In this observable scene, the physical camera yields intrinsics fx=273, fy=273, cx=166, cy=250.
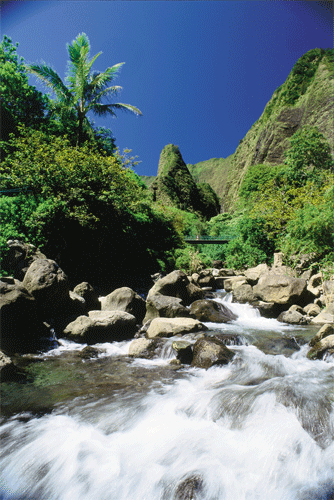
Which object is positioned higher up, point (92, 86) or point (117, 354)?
point (92, 86)

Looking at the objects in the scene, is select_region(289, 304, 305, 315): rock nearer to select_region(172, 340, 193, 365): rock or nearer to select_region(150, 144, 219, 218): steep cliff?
select_region(172, 340, 193, 365): rock

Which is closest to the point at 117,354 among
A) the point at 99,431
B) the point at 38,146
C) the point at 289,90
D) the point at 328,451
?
the point at 99,431

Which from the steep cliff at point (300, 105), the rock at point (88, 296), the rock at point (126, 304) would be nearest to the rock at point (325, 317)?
A: the rock at point (126, 304)

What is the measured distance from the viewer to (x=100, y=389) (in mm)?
4668

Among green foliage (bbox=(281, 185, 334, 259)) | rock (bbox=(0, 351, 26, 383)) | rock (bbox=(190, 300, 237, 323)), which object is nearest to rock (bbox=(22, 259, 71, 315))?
rock (bbox=(0, 351, 26, 383))

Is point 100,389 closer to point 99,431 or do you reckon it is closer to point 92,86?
point 99,431

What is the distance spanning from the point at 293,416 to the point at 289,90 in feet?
182

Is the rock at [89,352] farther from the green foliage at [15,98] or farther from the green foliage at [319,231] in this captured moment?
the green foliage at [15,98]

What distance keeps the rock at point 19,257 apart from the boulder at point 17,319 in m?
1.64

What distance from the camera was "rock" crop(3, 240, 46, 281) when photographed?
8812 millimetres

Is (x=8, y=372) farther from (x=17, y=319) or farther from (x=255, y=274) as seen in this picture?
(x=255, y=274)

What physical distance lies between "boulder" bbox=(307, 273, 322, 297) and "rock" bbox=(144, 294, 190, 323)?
16.3 feet

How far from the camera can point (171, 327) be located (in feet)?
24.5

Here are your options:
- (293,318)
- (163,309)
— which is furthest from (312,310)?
(163,309)
